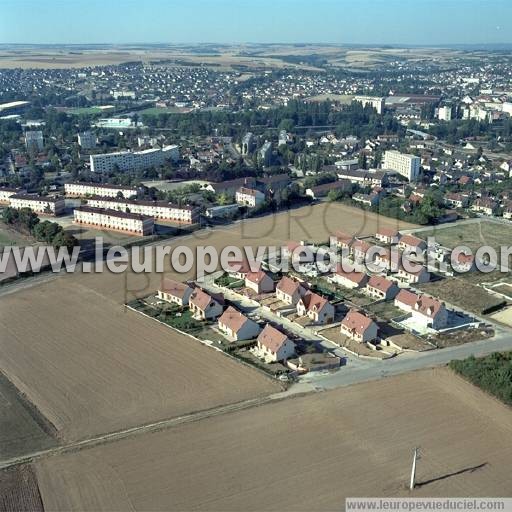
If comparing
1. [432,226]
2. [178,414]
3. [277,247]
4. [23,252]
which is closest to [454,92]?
[432,226]

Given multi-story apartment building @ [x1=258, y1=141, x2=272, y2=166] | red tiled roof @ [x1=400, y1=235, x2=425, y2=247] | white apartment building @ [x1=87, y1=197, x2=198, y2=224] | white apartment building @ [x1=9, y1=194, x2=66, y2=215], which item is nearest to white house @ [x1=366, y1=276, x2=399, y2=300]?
red tiled roof @ [x1=400, y1=235, x2=425, y2=247]

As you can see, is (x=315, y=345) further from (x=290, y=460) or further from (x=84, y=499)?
(x=84, y=499)

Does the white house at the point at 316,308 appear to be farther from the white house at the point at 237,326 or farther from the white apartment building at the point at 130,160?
the white apartment building at the point at 130,160

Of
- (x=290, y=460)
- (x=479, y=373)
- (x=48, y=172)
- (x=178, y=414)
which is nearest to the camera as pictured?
(x=290, y=460)

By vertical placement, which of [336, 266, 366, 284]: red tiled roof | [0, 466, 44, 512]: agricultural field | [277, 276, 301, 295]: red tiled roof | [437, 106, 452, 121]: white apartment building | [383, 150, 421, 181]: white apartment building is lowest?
[0, 466, 44, 512]: agricultural field

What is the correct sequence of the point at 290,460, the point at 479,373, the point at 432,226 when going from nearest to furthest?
the point at 290,460 → the point at 479,373 → the point at 432,226

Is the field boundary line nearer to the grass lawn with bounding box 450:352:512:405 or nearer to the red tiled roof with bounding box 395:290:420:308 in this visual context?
the grass lawn with bounding box 450:352:512:405

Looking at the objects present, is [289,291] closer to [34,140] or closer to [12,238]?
[12,238]

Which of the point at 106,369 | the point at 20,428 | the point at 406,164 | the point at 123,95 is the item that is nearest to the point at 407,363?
the point at 106,369
